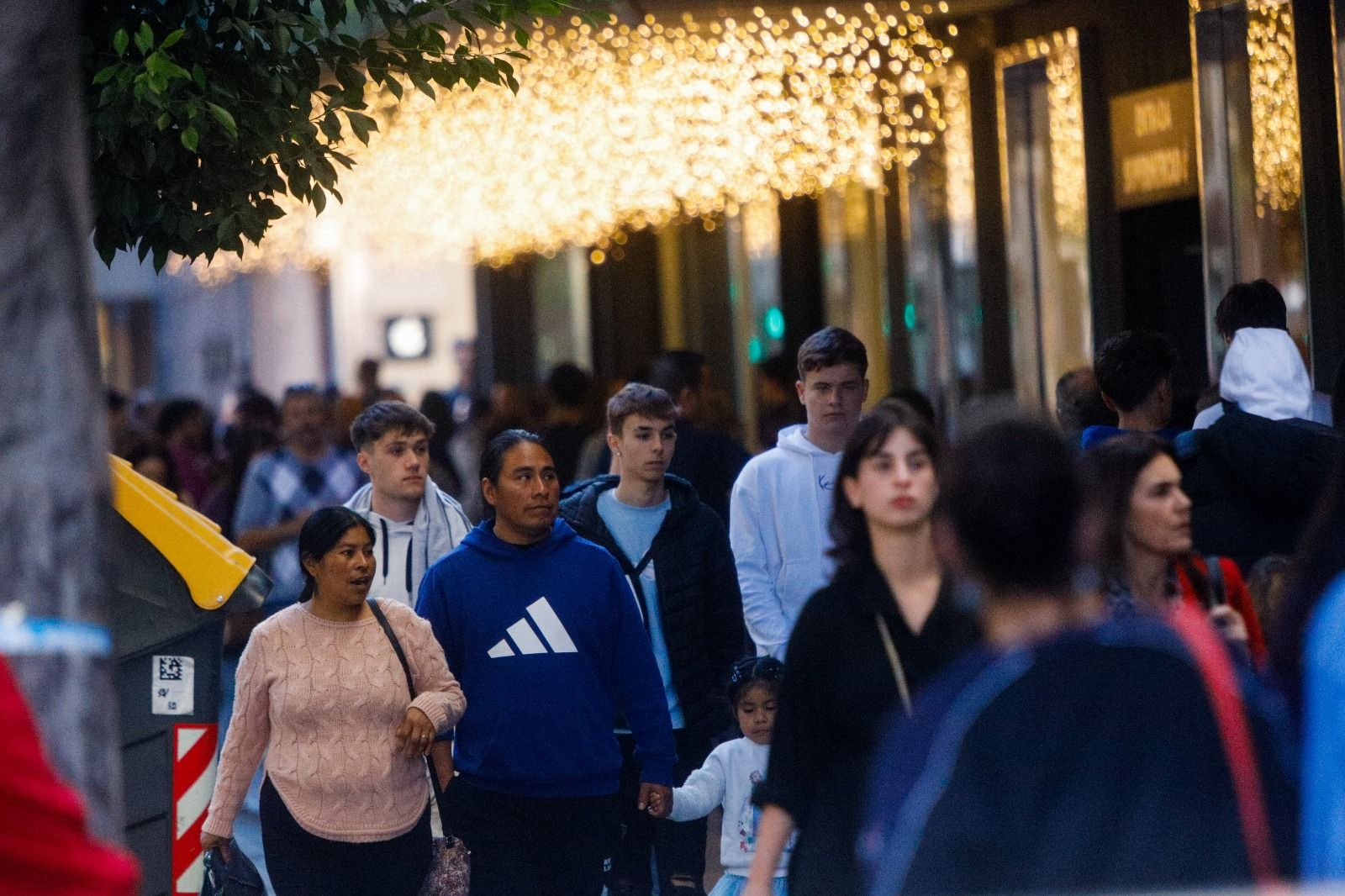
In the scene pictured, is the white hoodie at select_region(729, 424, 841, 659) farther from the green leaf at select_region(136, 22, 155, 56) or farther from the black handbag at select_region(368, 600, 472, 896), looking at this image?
the green leaf at select_region(136, 22, 155, 56)

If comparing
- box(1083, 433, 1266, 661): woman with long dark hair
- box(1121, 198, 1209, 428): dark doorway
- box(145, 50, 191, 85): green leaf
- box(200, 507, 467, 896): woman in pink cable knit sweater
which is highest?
box(145, 50, 191, 85): green leaf

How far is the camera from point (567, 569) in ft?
21.0

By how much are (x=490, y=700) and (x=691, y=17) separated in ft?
A: 20.6

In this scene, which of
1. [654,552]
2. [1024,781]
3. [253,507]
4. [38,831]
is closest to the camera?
[38,831]

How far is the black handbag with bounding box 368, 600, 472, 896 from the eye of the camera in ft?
20.5

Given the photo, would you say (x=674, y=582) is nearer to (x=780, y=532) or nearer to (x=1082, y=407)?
(x=780, y=532)

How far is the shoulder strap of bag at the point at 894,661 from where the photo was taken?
415 centimetres

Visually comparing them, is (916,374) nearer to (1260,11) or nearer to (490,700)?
(1260,11)

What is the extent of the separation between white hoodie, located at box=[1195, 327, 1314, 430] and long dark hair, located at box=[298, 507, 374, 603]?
299cm

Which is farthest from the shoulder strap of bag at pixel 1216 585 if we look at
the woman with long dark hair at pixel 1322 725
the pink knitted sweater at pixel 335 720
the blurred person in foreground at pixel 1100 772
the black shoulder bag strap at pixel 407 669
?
the black shoulder bag strap at pixel 407 669

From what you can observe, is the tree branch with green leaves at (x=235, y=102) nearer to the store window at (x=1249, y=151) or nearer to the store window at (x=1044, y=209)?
the store window at (x=1249, y=151)

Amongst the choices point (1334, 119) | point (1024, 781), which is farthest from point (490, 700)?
point (1334, 119)

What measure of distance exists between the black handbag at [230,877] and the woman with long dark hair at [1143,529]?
3137 mm

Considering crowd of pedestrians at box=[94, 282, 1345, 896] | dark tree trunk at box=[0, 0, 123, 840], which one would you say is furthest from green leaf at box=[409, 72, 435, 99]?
dark tree trunk at box=[0, 0, 123, 840]
